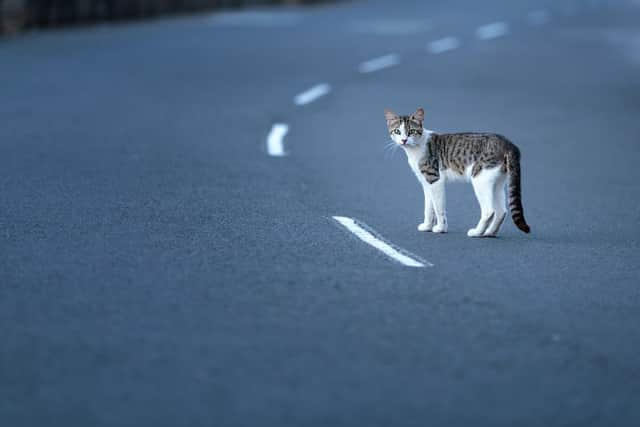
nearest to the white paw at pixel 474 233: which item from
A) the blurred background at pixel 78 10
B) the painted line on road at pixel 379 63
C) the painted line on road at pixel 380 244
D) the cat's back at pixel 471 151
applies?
the cat's back at pixel 471 151

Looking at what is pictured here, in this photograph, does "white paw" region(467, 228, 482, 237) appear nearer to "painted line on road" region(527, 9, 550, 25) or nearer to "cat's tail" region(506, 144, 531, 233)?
"cat's tail" region(506, 144, 531, 233)

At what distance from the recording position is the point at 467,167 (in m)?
11.1

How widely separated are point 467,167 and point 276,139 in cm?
587

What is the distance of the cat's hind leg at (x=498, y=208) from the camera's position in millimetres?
11023

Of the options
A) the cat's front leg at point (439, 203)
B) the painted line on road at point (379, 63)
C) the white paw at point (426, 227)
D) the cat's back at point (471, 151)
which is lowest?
the painted line on road at point (379, 63)

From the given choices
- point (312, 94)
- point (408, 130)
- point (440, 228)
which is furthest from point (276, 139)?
point (440, 228)

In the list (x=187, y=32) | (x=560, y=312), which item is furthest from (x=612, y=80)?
(x=560, y=312)

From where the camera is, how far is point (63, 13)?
3092 centimetres

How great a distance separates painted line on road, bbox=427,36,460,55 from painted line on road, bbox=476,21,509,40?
1103 millimetres

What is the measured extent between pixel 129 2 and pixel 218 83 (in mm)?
12273

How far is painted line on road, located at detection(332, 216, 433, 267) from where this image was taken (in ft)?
32.3

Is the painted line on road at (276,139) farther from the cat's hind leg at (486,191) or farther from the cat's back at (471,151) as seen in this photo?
the cat's hind leg at (486,191)

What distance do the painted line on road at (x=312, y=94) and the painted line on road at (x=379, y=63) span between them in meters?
2.62

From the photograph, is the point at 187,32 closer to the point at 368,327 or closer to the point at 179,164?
the point at 179,164
